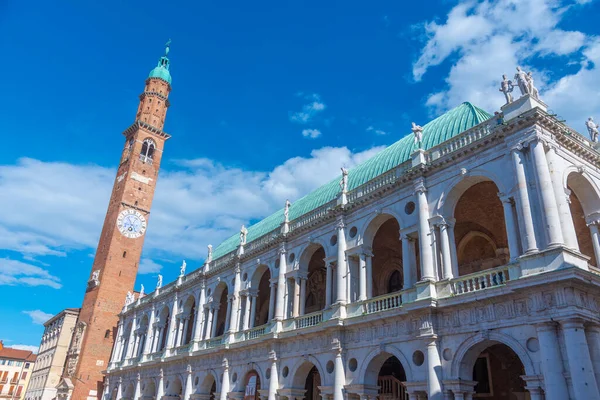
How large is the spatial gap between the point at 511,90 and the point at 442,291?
8.41 meters

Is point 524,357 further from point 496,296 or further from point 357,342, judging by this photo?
point 357,342

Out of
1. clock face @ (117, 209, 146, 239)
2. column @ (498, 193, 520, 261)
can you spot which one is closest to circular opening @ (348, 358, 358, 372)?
column @ (498, 193, 520, 261)

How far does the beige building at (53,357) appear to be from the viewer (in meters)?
54.7

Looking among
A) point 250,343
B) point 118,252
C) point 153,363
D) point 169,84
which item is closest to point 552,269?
point 250,343

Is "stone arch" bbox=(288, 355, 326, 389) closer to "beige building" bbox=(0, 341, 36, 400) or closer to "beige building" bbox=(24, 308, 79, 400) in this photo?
"beige building" bbox=(24, 308, 79, 400)

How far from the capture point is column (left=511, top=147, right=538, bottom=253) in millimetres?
15766

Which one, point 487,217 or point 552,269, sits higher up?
point 487,217

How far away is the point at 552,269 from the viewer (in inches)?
576

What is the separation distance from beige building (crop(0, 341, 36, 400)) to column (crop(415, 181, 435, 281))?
94655 mm

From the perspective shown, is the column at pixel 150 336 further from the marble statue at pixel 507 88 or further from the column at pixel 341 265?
the marble statue at pixel 507 88

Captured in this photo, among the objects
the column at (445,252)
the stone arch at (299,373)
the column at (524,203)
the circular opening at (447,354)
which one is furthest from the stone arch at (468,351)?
the stone arch at (299,373)

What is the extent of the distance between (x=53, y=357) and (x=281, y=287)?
4271cm

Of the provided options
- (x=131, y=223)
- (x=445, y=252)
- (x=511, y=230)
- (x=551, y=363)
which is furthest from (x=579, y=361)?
(x=131, y=223)

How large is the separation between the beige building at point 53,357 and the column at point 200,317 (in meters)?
28.1
